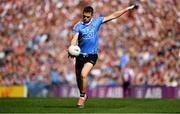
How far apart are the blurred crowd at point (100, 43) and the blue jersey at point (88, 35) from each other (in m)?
9.85

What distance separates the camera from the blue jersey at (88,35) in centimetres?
1377

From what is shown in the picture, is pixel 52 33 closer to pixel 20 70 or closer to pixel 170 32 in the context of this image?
pixel 20 70

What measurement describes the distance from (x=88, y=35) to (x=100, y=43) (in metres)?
12.7

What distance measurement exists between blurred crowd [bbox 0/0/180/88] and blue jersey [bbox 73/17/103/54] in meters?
9.85

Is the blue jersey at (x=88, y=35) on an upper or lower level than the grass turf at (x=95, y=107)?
upper

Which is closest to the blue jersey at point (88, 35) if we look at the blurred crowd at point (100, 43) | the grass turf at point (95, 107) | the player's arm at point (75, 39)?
the player's arm at point (75, 39)

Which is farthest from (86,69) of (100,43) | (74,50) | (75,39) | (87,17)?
(100,43)

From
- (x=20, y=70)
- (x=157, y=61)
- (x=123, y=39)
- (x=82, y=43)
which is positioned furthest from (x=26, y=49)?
(x=82, y=43)

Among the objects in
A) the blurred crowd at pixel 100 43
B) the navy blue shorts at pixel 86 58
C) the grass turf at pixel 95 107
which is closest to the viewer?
the grass turf at pixel 95 107

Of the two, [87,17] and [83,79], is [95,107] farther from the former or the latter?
[87,17]

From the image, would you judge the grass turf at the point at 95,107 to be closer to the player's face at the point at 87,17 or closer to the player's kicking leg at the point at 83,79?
the player's kicking leg at the point at 83,79

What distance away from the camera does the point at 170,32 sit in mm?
25766

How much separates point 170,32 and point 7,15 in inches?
323

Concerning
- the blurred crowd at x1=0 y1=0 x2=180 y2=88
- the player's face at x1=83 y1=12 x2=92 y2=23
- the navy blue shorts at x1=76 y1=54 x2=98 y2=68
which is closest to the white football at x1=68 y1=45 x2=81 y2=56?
the navy blue shorts at x1=76 y1=54 x2=98 y2=68
